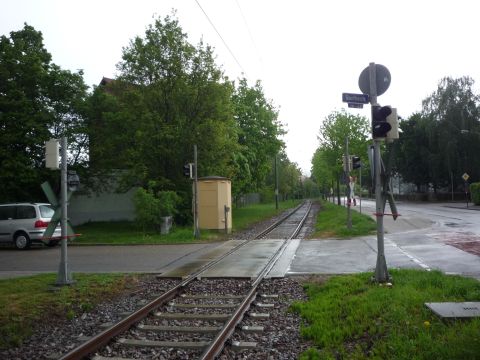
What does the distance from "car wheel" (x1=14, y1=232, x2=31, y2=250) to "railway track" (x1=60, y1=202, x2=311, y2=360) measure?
1123 centimetres

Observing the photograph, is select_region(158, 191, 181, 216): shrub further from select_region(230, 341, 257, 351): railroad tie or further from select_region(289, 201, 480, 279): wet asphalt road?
select_region(230, 341, 257, 351): railroad tie

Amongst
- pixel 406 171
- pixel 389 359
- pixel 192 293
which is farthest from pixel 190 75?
pixel 406 171

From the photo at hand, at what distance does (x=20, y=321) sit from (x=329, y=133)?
41.0m

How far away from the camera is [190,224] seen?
25875 mm

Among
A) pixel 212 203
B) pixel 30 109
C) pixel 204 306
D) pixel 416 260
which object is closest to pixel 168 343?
pixel 204 306

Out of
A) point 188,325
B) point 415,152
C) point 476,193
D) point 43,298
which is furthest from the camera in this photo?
point 415,152

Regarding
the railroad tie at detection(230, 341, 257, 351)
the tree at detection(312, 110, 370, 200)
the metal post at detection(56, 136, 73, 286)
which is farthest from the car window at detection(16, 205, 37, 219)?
the tree at detection(312, 110, 370, 200)

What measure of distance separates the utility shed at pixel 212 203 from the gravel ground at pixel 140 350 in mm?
14094

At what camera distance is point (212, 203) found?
23594mm

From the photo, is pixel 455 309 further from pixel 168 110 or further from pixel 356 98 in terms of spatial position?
pixel 168 110

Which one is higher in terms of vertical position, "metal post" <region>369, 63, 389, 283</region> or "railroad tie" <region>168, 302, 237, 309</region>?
"metal post" <region>369, 63, 389, 283</region>

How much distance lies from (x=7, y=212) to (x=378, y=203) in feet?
51.5

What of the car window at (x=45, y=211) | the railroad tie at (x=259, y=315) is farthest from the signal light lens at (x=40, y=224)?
the railroad tie at (x=259, y=315)

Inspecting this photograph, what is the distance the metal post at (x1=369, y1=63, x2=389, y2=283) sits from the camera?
28.5 feet
